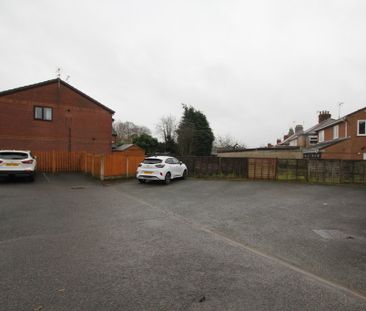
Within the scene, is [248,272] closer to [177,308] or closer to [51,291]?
[177,308]

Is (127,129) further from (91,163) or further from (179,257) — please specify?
(179,257)

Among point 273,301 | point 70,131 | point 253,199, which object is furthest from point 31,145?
point 273,301

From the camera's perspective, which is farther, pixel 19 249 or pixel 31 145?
pixel 31 145

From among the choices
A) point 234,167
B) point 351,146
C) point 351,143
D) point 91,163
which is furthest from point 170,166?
point 351,143

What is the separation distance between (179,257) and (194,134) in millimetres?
44037

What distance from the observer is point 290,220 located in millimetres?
7188

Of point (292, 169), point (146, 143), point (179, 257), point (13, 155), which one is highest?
point (146, 143)

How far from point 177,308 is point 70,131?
79.5 ft

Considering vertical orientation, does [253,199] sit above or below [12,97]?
below

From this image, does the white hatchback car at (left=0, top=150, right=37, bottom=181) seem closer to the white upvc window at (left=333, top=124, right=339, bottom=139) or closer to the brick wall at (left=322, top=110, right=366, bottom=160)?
the brick wall at (left=322, top=110, right=366, bottom=160)

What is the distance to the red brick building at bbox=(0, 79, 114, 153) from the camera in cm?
2159

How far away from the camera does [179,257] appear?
14.4ft

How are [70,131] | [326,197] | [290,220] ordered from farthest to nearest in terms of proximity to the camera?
1. [70,131]
2. [326,197]
3. [290,220]

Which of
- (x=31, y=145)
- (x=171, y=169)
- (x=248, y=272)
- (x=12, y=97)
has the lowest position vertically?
(x=248, y=272)
